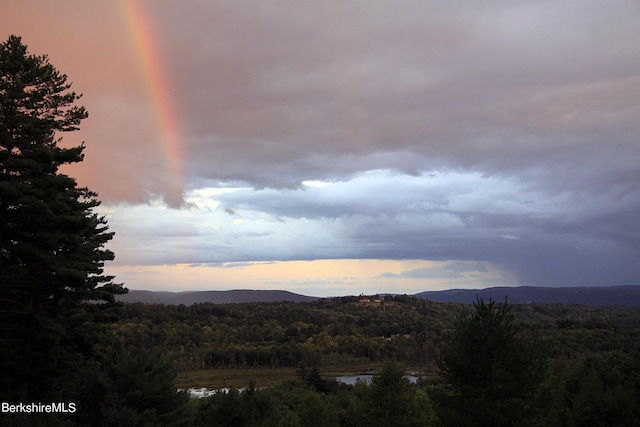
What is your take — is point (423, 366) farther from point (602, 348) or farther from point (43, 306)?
point (43, 306)

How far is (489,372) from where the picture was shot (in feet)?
75.4

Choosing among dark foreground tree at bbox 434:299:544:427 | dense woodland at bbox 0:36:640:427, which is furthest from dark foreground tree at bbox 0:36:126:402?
dark foreground tree at bbox 434:299:544:427

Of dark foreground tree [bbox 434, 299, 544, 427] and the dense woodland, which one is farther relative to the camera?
dark foreground tree [bbox 434, 299, 544, 427]

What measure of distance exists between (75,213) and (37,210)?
464 centimetres

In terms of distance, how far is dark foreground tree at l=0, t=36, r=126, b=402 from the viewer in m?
25.1

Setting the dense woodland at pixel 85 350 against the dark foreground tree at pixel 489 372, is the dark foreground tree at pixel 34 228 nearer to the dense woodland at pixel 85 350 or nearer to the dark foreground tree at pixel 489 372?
the dense woodland at pixel 85 350

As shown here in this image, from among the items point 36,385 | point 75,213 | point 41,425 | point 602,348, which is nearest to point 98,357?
point 36,385

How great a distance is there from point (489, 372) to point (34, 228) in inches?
863

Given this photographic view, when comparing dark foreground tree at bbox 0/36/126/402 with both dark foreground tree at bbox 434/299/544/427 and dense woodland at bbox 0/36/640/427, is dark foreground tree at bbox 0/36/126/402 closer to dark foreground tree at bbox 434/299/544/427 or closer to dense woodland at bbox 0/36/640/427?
dense woodland at bbox 0/36/640/427

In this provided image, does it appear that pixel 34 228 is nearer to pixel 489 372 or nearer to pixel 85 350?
pixel 85 350

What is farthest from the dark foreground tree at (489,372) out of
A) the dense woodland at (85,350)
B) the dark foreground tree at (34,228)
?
the dark foreground tree at (34,228)

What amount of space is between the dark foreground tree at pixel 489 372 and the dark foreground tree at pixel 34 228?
1777cm

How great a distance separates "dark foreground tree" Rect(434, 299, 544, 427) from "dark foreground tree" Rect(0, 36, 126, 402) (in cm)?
1777

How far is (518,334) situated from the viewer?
81.7 ft
